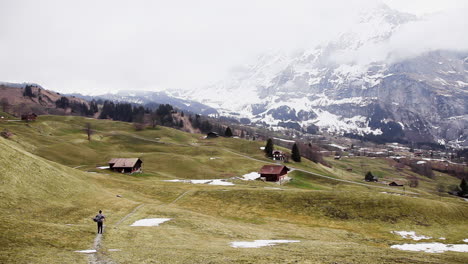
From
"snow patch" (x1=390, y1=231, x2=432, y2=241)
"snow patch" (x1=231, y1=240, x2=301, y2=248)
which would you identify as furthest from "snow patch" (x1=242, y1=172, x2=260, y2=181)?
"snow patch" (x1=231, y1=240, x2=301, y2=248)

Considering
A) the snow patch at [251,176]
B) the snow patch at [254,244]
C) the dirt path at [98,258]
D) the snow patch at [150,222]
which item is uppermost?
the dirt path at [98,258]

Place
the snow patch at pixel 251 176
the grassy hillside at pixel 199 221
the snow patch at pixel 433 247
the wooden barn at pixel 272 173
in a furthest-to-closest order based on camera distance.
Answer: the snow patch at pixel 251 176, the wooden barn at pixel 272 173, the snow patch at pixel 433 247, the grassy hillside at pixel 199 221

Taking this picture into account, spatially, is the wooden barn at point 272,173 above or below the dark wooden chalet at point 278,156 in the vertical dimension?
below

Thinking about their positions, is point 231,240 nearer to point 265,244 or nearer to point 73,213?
point 265,244

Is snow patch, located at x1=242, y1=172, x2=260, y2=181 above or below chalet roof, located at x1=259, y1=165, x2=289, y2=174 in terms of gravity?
below

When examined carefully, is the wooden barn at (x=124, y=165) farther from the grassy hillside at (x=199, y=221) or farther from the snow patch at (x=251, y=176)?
the snow patch at (x=251, y=176)

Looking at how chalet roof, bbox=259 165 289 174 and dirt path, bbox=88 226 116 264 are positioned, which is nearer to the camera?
dirt path, bbox=88 226 116 264

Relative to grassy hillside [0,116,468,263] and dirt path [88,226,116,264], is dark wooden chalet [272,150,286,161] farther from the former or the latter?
dirt path [88,226,116,264]

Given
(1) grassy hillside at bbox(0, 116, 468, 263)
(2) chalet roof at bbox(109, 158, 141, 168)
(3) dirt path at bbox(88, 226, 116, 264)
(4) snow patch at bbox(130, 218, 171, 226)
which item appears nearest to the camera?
(3) dirt path at bbox(88, 226, 116, 264)

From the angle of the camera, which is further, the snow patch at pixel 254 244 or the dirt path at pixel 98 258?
the snow patch at pixel 254 244

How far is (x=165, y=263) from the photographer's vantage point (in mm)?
25484

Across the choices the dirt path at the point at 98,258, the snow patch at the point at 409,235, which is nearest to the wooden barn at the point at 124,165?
the snow patch at the point at 409,235

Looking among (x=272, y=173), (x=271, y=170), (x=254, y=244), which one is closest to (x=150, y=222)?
(x=254, y=244)

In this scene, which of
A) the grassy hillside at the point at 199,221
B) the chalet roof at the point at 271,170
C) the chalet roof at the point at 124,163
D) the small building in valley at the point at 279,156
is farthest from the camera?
the small building in valley at the point at 279,156
